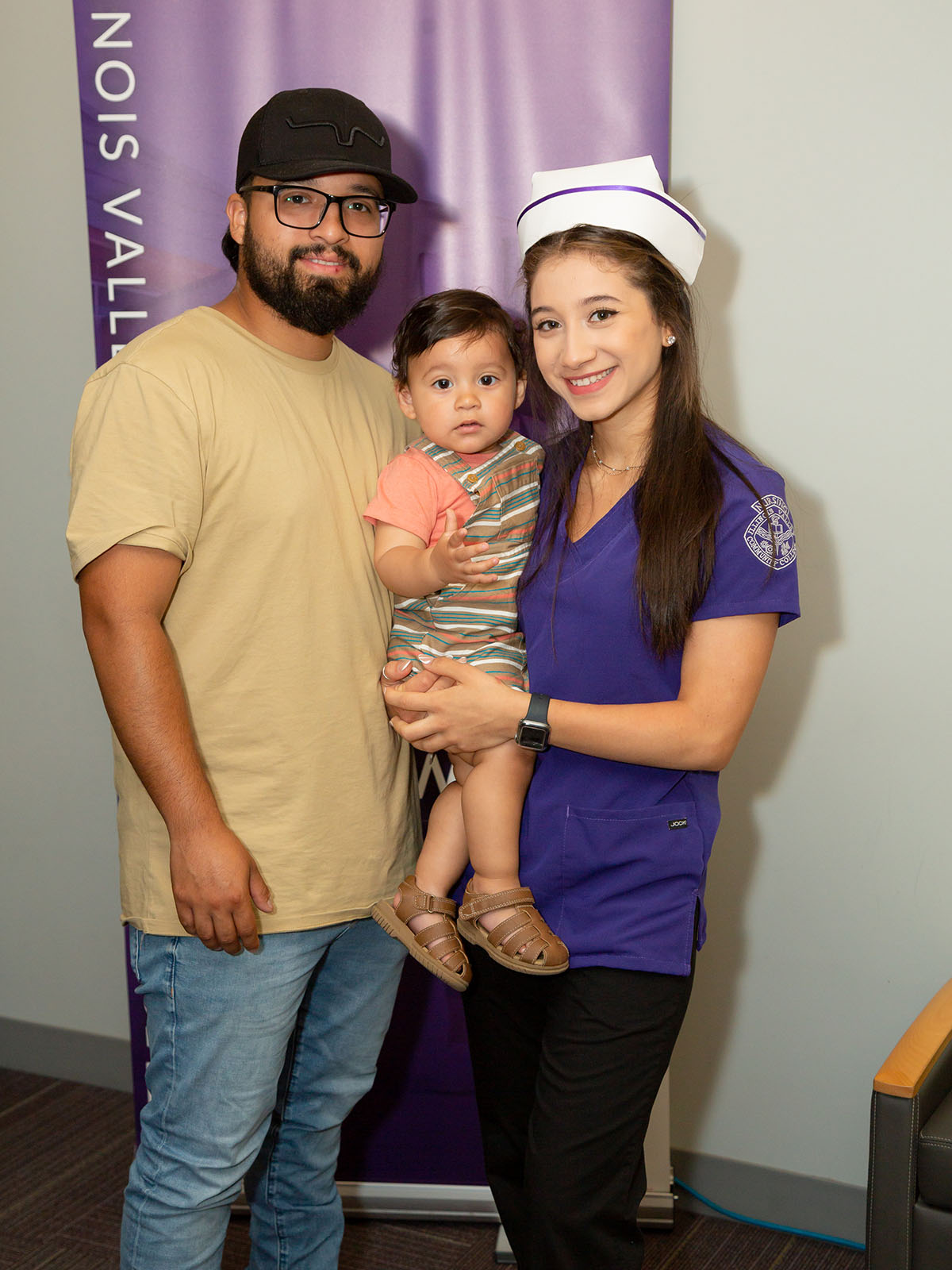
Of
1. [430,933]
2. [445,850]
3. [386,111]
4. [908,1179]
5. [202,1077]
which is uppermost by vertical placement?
[386,111]

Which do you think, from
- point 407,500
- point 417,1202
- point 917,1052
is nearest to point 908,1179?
point 917,1052

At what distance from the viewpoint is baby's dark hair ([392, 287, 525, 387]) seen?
1.82 meters

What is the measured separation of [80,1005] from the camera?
3162 millimetres

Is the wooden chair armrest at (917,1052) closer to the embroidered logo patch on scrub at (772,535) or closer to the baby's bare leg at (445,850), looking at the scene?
the baby's bare leg at (445,850)

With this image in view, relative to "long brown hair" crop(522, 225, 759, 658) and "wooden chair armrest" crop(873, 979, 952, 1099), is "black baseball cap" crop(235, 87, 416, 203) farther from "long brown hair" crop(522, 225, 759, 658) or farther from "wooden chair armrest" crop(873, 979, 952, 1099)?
"wooden chair armrest" crop(873, 979, 952, 1099)

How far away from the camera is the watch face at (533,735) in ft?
5.17

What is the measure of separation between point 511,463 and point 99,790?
1733 millimetres

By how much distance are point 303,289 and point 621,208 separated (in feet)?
1.72

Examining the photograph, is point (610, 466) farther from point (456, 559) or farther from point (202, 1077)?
point (202, 1077)

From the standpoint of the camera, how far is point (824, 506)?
7.75 feet

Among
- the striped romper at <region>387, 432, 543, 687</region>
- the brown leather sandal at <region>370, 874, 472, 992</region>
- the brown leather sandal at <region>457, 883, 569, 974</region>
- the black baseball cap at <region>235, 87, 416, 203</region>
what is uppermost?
the black baseball cap at <region>235, 87, 416, 203</region>

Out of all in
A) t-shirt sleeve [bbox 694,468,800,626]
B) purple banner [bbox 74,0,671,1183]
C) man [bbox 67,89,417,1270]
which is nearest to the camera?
t-shirt sleeve [bbox 694,468,800,626]

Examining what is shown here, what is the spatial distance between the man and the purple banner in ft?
1.57

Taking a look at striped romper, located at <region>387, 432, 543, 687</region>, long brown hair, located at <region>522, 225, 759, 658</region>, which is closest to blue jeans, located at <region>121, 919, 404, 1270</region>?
striped romper, located at <region>387, 432, 543, 687</region>
